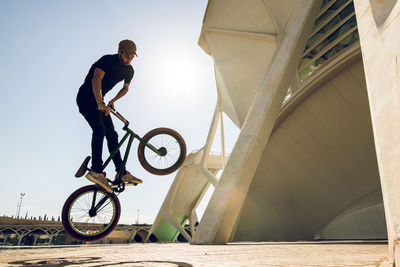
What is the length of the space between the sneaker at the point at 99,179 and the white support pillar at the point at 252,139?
3.22 meters

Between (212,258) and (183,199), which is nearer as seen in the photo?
(212,258)

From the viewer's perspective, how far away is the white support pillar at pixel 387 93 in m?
1.48

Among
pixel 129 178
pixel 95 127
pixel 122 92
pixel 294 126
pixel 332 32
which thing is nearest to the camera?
pixel 95 127

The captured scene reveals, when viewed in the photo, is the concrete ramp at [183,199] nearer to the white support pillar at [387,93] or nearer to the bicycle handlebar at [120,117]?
the bicycle handlebar at [120,117]

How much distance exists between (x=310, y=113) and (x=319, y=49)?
13.3 feet

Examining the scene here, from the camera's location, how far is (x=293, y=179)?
1664 centimetres

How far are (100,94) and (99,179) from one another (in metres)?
1.43

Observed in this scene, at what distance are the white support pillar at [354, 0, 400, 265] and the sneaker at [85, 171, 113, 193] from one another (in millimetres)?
3842

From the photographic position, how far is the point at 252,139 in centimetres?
726

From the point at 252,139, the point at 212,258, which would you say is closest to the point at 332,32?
the point at 252,139

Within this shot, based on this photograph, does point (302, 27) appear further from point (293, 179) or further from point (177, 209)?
point (177, 209)

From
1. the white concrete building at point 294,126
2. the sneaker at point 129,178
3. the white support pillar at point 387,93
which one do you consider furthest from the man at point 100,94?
the white concrete building at point 294,126

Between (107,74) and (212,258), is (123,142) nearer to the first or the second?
(107,74)

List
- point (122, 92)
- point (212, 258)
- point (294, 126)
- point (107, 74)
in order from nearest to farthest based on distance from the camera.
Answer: point (212, 258)
point (107, 74)
point (122, 92)
point (294, 126)
